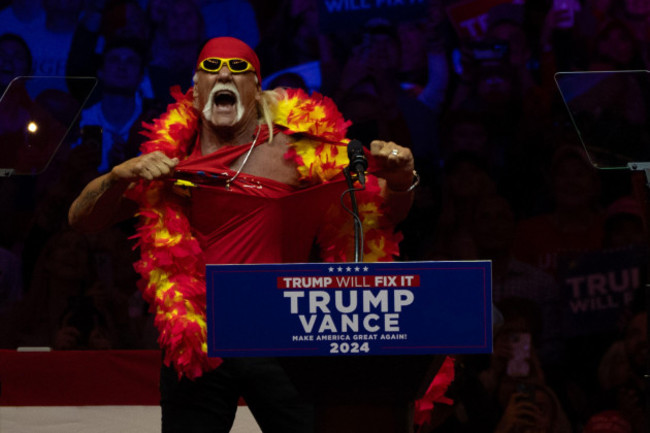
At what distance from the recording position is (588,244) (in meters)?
3.70

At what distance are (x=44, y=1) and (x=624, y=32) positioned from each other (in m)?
2.55

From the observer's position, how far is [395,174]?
1.93 meters

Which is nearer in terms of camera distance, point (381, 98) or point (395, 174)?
point (395, 174)

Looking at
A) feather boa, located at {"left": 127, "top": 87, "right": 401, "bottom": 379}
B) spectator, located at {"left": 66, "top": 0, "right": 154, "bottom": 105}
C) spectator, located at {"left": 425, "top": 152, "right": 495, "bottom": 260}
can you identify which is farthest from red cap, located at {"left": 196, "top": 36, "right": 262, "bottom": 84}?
spectator, located at {"left": 66, "top": 0, "right": 154, "bottom": 105}

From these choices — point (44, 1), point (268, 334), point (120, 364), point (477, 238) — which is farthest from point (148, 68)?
point (268, 334)

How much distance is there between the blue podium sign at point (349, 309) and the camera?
1.36 meters

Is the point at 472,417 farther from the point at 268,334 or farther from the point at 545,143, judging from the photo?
the point at 268,334

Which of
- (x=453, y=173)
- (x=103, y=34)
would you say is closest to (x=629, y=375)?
(x=453, y=173)

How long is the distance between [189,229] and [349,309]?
81cm

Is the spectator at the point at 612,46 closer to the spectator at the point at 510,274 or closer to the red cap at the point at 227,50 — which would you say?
the spectator at the point at 510,274

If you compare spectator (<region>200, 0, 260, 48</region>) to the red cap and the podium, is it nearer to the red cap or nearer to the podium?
the red cap

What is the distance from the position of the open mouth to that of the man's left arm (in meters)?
0.40

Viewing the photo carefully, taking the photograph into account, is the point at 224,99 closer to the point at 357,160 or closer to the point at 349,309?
the point at 357,160

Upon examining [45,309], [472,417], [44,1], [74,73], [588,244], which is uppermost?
[44,1]
